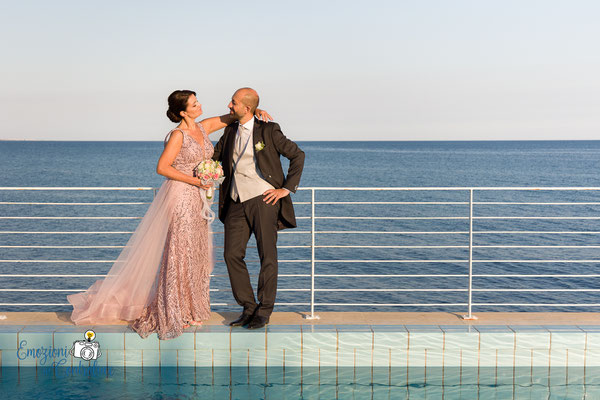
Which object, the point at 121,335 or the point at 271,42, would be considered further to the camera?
the point at 271,42

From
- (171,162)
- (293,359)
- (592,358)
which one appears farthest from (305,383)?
(592,358)

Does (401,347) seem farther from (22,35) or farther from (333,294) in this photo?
(22,35)

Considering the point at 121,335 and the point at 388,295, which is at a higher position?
the point at 121,335

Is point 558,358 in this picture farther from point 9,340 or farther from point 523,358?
point 9,340

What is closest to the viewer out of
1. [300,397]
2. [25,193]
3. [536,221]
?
[300,397]

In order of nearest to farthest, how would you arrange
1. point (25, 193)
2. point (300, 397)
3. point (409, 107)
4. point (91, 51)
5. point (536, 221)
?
point (300, 397), point (536, 221), point (25, 193), point (91, 51), point (409, 107)

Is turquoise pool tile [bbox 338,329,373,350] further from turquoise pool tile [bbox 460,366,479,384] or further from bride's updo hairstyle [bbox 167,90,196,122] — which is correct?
bride's updo hairstyle [bbox 167,90,196,122]

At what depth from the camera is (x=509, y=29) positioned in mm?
36188

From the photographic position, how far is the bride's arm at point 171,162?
379 centimetres

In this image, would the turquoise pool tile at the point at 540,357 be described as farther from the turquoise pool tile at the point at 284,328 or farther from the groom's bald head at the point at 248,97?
the groom's bald head at the point at 248,97

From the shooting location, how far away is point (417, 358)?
3844 mm

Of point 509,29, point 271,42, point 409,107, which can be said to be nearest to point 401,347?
point 271,42

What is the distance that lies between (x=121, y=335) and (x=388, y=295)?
403 inches

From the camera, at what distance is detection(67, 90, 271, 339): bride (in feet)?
12.6
